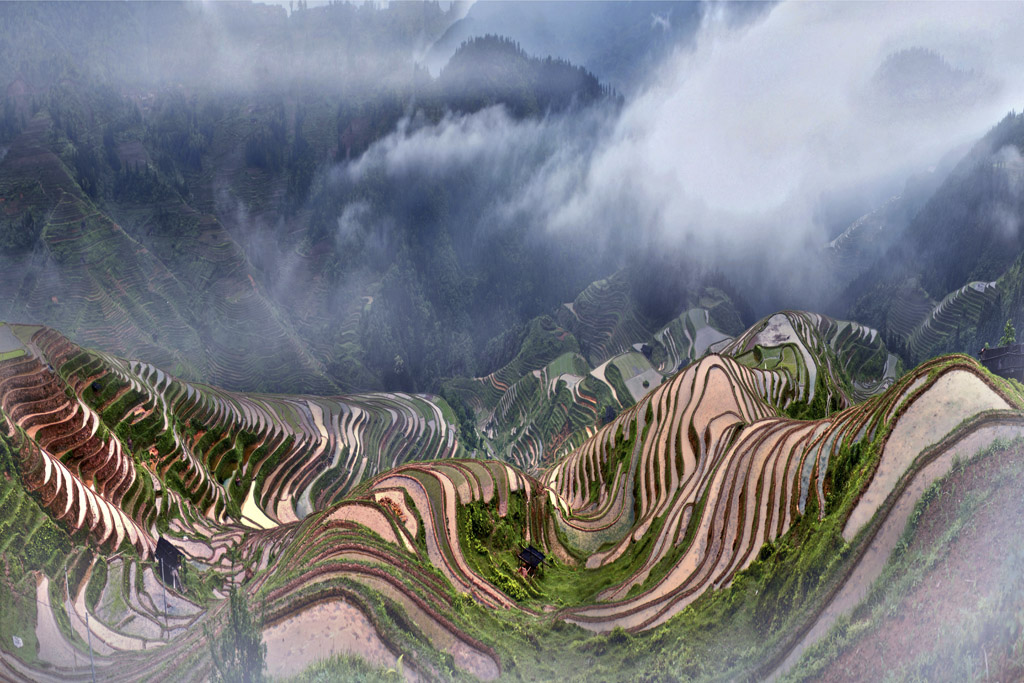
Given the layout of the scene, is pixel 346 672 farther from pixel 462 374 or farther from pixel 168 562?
pixel 462 374

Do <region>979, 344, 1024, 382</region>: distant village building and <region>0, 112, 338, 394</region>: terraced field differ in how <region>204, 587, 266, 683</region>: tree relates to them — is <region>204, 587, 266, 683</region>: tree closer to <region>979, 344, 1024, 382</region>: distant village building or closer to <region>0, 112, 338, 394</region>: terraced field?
<region>979, 344, 1024, 382</region>: distant village building

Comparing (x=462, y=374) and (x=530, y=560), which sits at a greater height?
(x=462, y=374)

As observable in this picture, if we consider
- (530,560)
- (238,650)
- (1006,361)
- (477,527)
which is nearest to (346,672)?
(238,650)

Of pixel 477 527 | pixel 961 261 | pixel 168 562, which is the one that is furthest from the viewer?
pixel 961 261

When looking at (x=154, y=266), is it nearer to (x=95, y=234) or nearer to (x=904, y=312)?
(x=95, y=234)

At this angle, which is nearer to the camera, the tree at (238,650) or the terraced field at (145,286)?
the tree at (238,650)

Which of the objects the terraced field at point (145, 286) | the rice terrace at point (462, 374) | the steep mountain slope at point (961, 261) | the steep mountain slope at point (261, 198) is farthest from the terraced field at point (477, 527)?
the steep mountain slope at point (261, 198)

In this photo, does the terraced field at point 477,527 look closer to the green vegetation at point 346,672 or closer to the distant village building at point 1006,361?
the green vegetation at point 346,672
